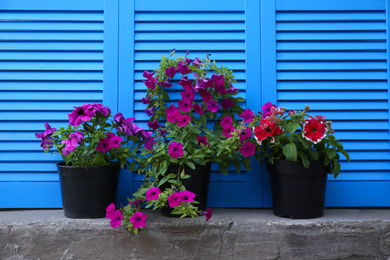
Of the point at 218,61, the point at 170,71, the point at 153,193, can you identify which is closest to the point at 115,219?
the point at 153,193

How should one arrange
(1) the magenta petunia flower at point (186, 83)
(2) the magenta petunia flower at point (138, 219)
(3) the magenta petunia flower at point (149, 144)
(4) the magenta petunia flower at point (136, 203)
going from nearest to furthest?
(2) the magenta petunia flower at point (138, 219)
(4) the magenta petunia flower at point (136, 203)
(3) the magenta petunia flower at point (149, 144)
(1) the magenta petunia flower at point (186, 83)

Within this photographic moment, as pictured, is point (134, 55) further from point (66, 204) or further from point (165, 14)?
point (66, 204)

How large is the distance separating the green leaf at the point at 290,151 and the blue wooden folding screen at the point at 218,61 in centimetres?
34

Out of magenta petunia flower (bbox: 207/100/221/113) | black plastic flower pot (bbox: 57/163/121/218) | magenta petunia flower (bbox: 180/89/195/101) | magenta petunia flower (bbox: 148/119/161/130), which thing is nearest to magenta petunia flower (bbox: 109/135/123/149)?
black plastic flower pot (bbox: 57/163/121/218)

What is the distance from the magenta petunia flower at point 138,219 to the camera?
68.1 inches

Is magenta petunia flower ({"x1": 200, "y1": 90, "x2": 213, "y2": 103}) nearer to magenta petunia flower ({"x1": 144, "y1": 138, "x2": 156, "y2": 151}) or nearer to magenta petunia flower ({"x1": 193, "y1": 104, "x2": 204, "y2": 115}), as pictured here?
magenta petunia flower ({"x1": 193, "y1": 104, "x2": 204, "y2": 115})

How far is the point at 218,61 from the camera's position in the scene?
224 centimetres

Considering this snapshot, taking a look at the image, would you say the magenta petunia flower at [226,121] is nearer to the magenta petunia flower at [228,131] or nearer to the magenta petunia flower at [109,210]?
the magenta petunia flower at [228,131]

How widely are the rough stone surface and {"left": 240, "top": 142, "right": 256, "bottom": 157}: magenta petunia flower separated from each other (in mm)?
367

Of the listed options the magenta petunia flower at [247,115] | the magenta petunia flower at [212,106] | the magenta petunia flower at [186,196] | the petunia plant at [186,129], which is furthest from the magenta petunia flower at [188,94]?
the magenta petunia flower at [186,196]

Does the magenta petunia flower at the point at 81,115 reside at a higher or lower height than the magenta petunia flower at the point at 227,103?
lower

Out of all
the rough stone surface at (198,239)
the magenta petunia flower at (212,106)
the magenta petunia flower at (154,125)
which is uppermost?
the magenta petunia flower at (212,106)

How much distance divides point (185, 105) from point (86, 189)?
2.37 ft

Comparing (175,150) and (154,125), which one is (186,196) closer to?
(175,150)
